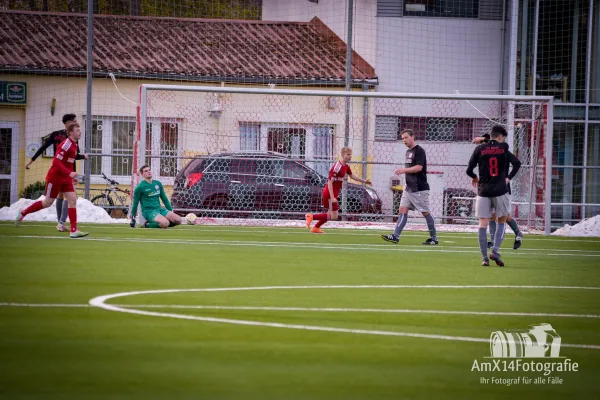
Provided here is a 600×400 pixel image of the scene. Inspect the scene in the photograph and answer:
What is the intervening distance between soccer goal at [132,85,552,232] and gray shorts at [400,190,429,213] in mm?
3738

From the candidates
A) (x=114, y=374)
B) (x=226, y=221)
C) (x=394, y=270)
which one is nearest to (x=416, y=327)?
(x=114, y=374)

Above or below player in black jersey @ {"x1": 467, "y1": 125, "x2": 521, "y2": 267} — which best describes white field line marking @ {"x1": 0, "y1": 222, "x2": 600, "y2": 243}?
below

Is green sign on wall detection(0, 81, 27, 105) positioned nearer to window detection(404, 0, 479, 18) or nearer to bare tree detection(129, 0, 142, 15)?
bare tree detection(129, 0, 142, 15)

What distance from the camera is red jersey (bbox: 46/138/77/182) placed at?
48.8ft

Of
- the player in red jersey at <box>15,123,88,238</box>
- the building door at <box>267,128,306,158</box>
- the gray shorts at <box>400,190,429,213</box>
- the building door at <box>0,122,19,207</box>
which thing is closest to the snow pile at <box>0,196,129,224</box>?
the building door at <box>267,128,306,158</box>

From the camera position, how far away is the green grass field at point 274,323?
5.18 meters

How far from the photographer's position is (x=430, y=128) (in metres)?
24.9

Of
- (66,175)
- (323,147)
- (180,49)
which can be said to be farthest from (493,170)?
(180,49)

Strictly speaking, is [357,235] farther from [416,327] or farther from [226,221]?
[416,327]

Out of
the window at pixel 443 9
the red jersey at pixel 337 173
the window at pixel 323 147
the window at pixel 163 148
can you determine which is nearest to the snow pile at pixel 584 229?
the window at pixel 323 147

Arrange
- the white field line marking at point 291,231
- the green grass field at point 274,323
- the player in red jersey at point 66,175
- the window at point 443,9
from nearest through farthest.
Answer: the green grass field at point 274,323 → the player in red jersey at point 66,175 → the white field line marking at point 291,231 → the window at point 443,9

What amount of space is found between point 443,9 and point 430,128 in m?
5.65

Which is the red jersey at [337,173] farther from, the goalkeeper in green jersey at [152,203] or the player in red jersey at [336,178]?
the goalkeeper in green jersey at [152,203]

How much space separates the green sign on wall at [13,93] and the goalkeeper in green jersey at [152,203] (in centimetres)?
1119
